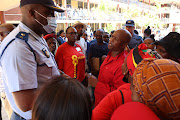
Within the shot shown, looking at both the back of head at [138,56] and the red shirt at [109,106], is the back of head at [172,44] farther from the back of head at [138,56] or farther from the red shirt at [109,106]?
the red shirt at [109,106]

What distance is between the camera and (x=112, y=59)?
1.88 metres

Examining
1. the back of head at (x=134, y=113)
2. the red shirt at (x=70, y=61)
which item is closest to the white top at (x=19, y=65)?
the back of head at (x=134, y=113)

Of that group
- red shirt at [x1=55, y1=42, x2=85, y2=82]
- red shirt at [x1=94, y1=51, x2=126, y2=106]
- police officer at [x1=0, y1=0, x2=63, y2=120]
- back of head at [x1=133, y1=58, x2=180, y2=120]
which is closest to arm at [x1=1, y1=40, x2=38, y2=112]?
police officer at [x1=0, y1=0, x2=63, y2=120]

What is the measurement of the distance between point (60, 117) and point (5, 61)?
694 millimetres

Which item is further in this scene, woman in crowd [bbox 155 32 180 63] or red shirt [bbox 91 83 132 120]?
woman in crowd [bbox 155 32 180 63]

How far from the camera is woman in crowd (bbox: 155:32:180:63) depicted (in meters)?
1.56

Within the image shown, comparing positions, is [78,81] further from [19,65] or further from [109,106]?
[19,65]

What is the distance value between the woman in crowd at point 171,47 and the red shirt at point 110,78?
19.9 inches

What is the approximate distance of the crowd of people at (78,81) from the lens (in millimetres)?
628

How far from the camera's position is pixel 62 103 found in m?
0.61

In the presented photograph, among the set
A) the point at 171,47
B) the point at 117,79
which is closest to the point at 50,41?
the point at 117,79

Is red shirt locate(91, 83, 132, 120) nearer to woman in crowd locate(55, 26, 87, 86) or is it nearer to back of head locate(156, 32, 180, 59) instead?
back of head locate(156, 32, 180, 59)

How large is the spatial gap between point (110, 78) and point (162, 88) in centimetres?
116

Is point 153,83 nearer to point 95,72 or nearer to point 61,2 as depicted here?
point 95,72
